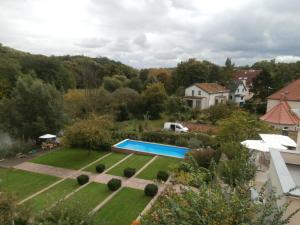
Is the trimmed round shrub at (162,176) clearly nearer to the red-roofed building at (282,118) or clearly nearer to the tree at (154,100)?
the red-roofed building at (282,118)

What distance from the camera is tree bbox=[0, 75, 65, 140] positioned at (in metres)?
Answer: 25.2

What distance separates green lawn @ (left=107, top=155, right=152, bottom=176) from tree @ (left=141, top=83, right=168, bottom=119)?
1792cm

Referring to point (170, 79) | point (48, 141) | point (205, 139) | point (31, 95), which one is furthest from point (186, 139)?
point (170, 79)

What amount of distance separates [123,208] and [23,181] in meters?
7.80

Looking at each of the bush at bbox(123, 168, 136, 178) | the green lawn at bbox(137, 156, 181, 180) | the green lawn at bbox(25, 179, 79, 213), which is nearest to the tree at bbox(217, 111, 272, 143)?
the green lawn at bbox(137, 156, 181, 180)

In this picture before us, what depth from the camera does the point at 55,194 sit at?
1587cm

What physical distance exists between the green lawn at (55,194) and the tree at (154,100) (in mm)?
24206

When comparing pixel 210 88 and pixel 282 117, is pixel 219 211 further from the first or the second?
pixel 210 88

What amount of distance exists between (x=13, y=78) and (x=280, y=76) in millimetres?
47538

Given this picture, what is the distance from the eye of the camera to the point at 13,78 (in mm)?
46281

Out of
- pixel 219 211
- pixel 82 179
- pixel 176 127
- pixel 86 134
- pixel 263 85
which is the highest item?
pixel 263 85

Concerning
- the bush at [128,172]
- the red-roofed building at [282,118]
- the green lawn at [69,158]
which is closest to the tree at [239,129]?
the red-roofed building at [282,118]

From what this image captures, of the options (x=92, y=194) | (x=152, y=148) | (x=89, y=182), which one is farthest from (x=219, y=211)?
(x=152, y=148)

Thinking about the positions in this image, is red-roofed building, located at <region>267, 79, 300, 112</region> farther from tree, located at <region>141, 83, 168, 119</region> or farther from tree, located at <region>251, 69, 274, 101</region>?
tree, located at <region>141, 83, 168, 119</region>
